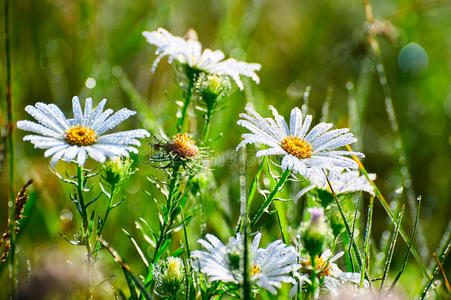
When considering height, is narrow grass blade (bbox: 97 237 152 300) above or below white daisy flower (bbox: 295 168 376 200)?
below

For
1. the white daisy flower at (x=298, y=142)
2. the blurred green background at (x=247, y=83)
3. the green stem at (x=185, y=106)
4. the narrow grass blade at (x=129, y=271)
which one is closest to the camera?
the narrow grass blade at (x=129, y=271)

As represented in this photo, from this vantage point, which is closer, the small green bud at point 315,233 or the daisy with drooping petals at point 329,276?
the small green bud at point 315,233

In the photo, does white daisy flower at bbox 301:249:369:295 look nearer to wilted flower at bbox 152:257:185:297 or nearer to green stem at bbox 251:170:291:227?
green stem at bbox 251:170:291:227

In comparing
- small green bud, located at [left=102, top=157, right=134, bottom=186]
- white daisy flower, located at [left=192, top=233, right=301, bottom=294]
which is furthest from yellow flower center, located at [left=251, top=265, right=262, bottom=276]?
small green bud, located at [left=102, top=157, right=134, bottom=186]

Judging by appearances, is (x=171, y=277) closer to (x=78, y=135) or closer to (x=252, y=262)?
(x=252, y=262)

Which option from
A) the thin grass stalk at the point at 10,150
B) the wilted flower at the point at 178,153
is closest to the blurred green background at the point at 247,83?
the wilted flower at the point at 178,153

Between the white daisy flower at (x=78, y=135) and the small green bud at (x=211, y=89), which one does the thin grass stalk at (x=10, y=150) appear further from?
the small green bud at (x=211, y=89)
